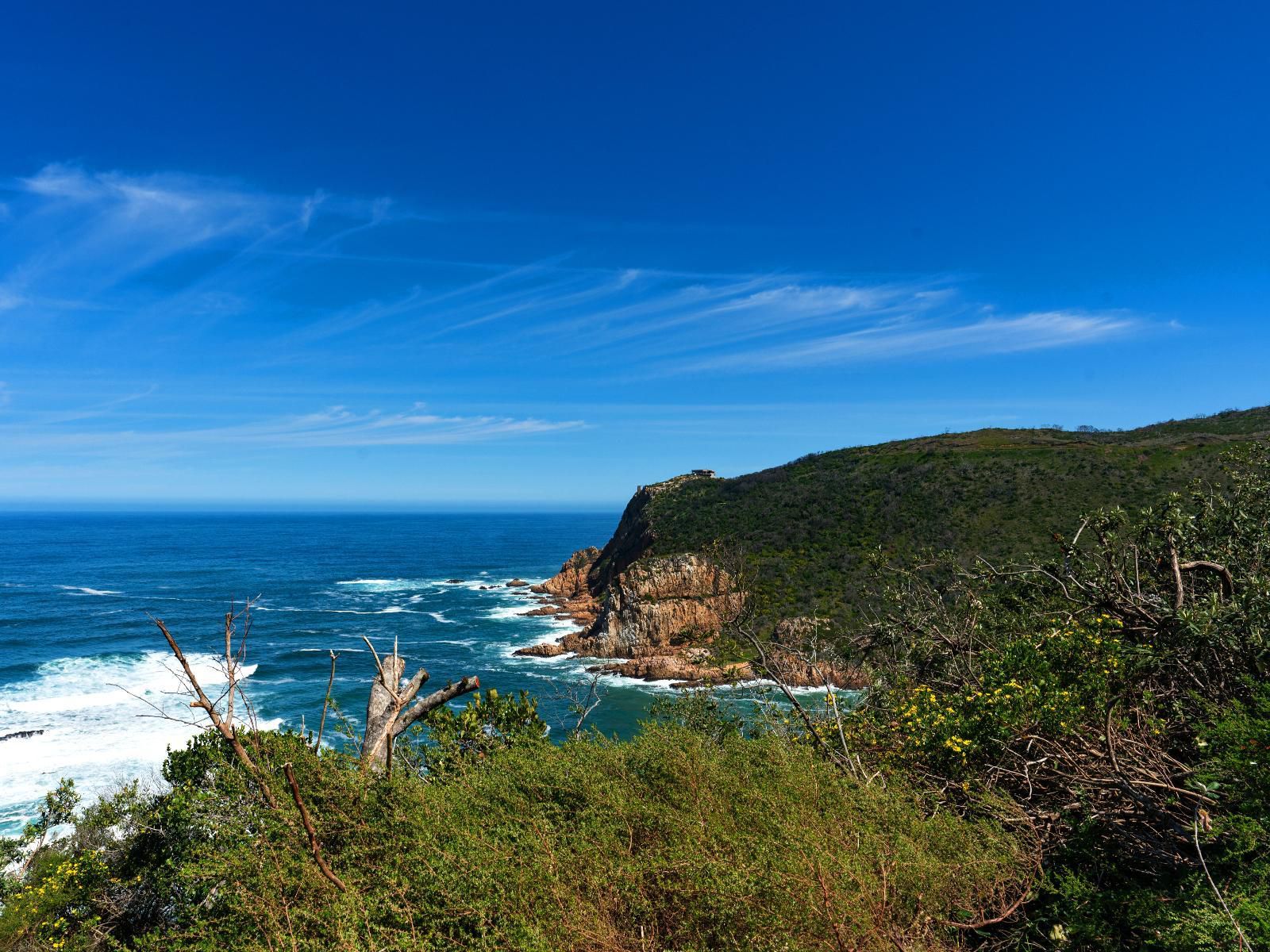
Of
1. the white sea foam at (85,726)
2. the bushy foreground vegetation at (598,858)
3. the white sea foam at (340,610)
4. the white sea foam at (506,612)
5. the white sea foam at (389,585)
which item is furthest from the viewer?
the white sea foam at (389,585)

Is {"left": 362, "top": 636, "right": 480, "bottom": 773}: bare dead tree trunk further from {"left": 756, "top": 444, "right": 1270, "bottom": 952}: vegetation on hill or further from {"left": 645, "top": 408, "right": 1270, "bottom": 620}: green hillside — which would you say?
{"left": 645, "top": 408, "right": 1270, "bottom": 620}: green hillside

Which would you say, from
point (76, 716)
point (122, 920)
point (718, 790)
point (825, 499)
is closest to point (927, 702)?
point (718, 790)

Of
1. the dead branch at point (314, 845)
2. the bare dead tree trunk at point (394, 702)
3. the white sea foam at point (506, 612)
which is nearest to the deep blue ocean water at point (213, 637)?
the white sea foam at point (506, 612)

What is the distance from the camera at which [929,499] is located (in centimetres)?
5166

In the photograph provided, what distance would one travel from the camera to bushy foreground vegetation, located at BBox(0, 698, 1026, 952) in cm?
468

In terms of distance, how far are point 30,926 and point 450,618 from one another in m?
50.0

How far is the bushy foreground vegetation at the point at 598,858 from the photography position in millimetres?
4680

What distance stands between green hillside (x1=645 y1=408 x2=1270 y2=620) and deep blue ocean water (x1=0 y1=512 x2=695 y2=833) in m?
15.5

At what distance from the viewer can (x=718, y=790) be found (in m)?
6.63

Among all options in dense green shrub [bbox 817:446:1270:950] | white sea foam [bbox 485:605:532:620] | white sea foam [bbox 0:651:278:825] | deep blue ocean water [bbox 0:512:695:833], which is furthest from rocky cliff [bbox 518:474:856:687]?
dense green shrub [bbox 817:446:1270:950]

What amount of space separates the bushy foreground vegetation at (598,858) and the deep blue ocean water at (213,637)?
82.9 inches

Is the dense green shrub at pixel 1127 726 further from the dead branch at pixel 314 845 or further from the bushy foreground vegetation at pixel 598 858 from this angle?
the dead branch at pixel 314 845

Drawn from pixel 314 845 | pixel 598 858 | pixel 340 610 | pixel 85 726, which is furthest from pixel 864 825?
pixel 340 610

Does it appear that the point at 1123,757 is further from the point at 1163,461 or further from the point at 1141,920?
the point at 1163,461
